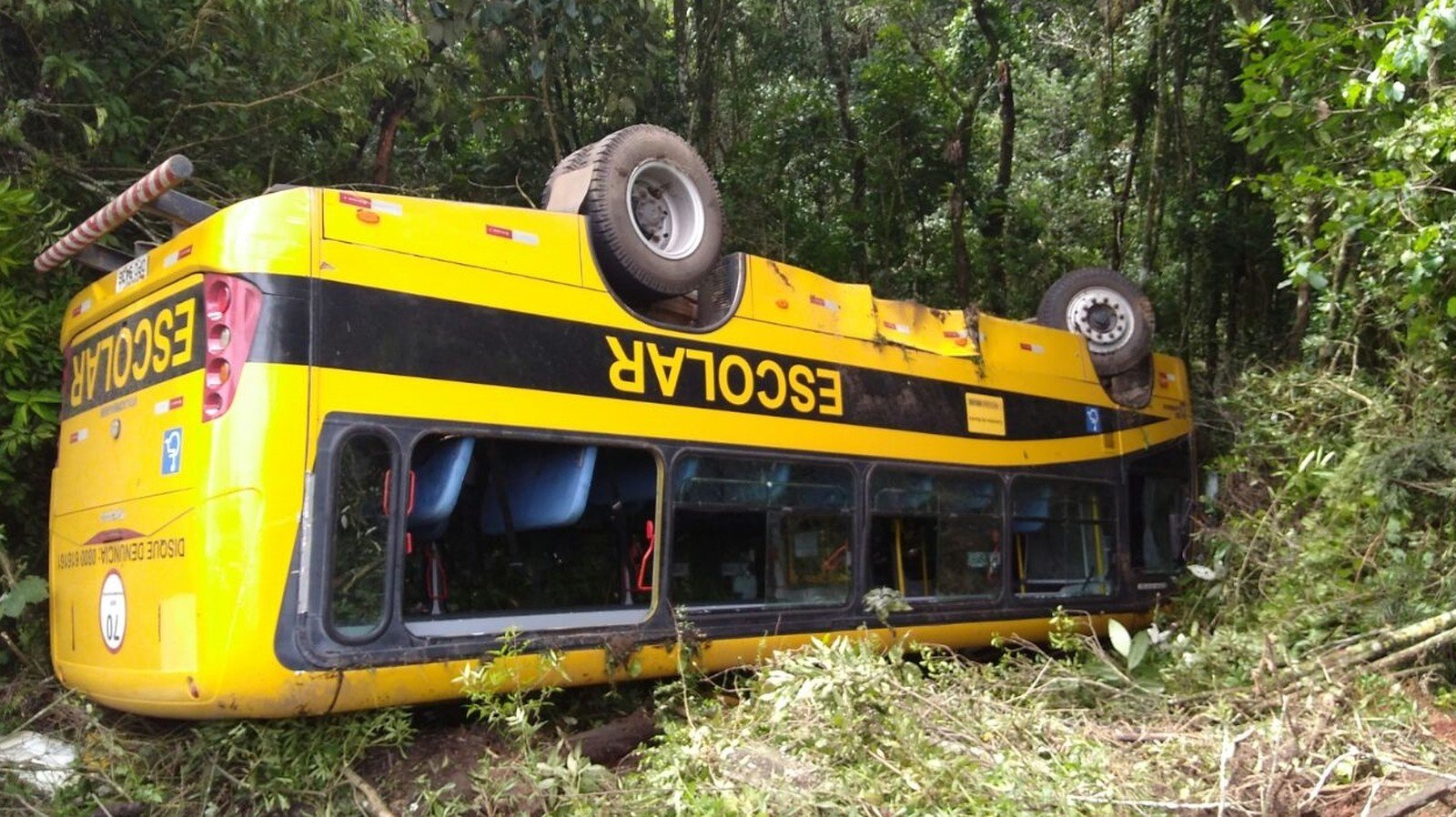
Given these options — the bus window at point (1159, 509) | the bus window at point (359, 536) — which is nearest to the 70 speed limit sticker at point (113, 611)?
the bus window at point (359, 536)

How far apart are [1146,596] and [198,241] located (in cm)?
626

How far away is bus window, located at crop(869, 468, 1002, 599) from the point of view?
584 cm

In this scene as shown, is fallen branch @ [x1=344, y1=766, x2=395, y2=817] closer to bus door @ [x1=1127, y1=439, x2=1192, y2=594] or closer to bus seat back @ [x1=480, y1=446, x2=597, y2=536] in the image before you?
bus seat back @ [x1=480, y1=446, x2=597, y2=536]

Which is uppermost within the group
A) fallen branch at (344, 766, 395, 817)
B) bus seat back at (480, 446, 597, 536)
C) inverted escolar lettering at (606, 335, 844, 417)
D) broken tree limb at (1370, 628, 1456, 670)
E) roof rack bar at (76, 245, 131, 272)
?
roof rack bar at (76, 245, 131, 272)

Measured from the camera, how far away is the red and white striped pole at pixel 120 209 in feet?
12.6

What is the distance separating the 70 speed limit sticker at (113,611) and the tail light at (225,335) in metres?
0.82

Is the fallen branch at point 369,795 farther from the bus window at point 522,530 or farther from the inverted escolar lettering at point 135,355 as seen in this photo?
the inverted escolar lettering at point 135,355

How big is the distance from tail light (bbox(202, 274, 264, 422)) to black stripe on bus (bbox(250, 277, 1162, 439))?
0.07 metres

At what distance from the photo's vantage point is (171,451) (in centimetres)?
390

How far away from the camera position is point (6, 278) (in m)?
5.18

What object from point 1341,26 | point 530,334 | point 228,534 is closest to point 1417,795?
point 530,334

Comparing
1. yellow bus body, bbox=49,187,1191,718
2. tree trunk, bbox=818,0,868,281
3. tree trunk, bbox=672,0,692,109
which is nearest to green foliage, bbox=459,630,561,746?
yellow bus body, bbox=49,187,1191,718

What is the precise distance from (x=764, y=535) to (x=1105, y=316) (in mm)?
3853

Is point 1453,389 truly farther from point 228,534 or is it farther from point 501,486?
point 228,534
